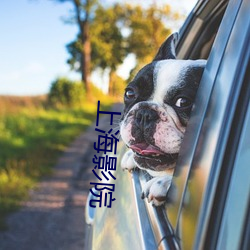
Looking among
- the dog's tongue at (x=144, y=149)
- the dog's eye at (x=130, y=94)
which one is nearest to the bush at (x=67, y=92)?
the dog's eye at (x=130, y=94)

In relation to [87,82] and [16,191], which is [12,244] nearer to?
[16,191]

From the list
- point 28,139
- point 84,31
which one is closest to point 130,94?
point 28,139

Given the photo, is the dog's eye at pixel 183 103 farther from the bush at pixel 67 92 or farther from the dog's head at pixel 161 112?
the bush at pixel 67 92

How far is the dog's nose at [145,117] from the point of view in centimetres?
147

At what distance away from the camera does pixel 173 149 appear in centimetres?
Answer: 148

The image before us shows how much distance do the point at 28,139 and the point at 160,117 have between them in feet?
27.1

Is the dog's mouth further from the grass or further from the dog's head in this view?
the grass

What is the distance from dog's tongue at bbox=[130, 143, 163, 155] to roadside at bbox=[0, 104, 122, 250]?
5.57 ft

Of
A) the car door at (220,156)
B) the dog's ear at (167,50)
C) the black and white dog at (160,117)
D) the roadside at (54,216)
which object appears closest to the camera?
the car door at (220,156)

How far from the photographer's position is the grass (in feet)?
19.9

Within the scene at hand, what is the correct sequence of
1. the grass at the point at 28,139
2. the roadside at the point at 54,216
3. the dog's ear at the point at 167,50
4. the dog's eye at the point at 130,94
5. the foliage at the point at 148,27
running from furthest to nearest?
the grass at the point at 28,139
the roadside at the point at 54,216
the foliage at the point at 148,27
the dog's ear at the point at 167,50
the dog's eye at the point at 130,94

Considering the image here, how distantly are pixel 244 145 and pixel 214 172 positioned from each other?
8 centimetres

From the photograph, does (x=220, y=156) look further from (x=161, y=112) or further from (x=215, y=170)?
(x=161, y=112)

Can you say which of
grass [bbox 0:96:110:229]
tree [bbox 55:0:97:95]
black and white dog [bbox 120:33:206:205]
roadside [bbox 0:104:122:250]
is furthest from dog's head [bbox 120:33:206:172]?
tree [bbox 55:0:97:95]
